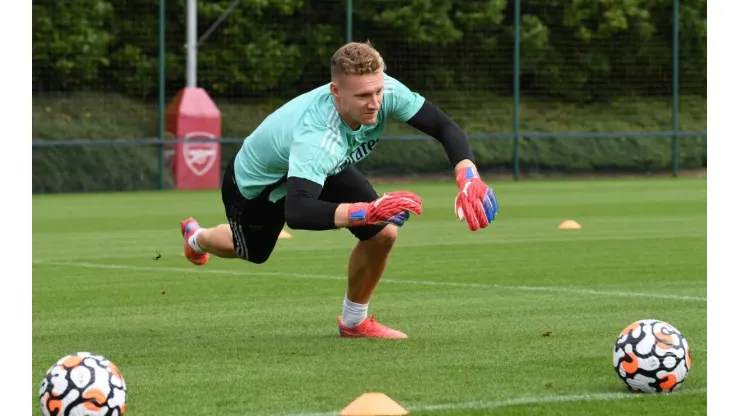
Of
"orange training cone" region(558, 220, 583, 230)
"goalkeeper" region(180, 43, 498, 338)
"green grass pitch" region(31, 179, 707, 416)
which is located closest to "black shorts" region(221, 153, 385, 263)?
"goalkeeper" region(180, 43, 498, 338)

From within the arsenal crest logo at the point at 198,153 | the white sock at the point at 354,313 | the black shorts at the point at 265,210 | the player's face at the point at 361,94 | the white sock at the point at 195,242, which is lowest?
the arsenal crest logo at the point at 198,153

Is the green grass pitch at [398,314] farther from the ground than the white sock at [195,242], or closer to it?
closer to it

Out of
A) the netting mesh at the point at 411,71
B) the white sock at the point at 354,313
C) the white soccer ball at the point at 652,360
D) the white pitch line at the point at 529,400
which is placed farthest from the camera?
the netting mesh at the point at 411,71

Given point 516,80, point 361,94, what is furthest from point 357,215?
point 516,80

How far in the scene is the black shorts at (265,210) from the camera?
888 cm

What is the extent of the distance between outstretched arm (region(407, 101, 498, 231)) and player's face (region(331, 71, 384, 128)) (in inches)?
17.5

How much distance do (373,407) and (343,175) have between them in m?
2.79

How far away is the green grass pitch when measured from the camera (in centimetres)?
696

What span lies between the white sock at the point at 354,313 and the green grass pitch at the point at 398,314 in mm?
189

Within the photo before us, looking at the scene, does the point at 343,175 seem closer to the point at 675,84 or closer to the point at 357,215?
the point at 357,215

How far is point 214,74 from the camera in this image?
28.5m

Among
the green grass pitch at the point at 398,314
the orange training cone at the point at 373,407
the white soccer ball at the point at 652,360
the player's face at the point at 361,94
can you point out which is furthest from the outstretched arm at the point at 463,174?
the orange training cone at the point at 373,407

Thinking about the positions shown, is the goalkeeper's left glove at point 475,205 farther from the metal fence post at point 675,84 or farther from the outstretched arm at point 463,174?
the metal fence post at point 675,84
